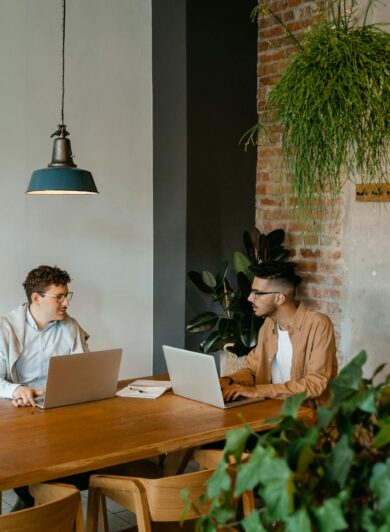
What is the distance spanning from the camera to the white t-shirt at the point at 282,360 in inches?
167

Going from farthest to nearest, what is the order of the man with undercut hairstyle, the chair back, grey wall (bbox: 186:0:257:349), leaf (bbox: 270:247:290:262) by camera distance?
grey wall (bbox: 186:0:257:349) → leaf (bbox: 270:247:290:262) → the man with undercut hairstyle → the chair back

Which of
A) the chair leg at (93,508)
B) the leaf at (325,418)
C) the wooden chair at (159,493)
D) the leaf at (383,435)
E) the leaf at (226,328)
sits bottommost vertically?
the chair leg at (93,508)

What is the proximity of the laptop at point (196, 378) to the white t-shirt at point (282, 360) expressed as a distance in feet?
1.57

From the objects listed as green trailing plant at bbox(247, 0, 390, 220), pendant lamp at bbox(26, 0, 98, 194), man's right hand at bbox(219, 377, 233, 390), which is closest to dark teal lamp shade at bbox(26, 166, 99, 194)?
pendant lamp at bbox(26, 0, 98, 194)

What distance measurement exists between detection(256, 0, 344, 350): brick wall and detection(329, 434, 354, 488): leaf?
12.7 feet

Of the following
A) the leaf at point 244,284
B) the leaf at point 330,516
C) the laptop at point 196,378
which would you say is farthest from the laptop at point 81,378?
the leaf at point 330,516

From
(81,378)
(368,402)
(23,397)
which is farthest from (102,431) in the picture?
(368,402)

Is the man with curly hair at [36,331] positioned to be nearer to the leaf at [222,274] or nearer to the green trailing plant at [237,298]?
the green trailing plant at [237,298]

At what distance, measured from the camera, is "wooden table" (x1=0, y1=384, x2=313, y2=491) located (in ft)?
9.54

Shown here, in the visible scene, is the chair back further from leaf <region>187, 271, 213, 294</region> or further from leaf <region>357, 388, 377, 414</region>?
leaf <region>187, 271, 213, 294</region>

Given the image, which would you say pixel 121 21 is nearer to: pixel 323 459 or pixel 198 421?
pixel 198 421

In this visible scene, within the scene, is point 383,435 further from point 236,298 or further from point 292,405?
point 236,298

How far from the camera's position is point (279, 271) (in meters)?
4.28

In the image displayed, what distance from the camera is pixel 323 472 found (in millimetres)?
1457
